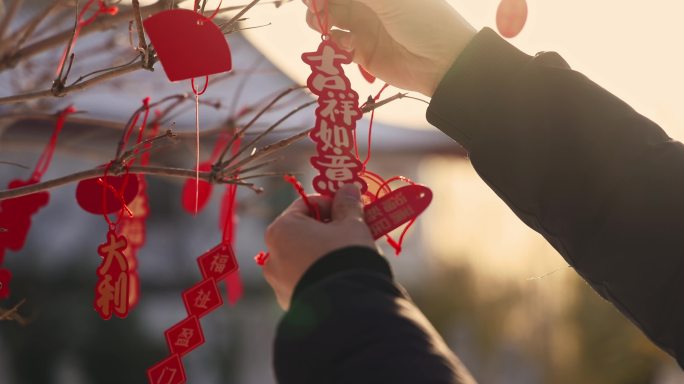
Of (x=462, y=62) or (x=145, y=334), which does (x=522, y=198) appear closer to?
(x=462, y=62)

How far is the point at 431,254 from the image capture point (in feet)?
16.5

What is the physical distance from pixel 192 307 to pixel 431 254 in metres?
4.17

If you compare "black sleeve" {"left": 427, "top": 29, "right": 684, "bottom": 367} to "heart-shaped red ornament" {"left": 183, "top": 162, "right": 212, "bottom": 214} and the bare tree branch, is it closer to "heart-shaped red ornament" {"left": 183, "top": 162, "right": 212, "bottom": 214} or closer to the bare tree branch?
the bare tree branch

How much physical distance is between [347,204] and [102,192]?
1.63ft

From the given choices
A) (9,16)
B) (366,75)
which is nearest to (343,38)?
(366,75)

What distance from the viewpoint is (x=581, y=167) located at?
2.58ft

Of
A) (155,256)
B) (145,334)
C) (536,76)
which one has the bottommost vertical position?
(536,76)

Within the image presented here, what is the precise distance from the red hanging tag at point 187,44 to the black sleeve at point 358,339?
1.28 ft

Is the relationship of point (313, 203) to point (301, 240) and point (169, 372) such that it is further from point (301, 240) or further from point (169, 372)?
point (169, 372)

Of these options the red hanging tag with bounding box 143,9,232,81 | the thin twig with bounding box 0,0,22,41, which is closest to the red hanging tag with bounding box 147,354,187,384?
the red hanging tag with bounding box 143,9,232,81

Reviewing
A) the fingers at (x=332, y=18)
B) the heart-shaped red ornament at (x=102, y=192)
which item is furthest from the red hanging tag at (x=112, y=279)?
the fingers at (x=332, y=18)

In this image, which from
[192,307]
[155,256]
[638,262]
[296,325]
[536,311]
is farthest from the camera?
[536,311]

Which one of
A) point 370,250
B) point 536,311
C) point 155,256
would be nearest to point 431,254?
point 536,311

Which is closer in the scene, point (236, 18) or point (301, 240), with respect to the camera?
point (301, 240)
